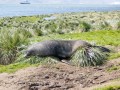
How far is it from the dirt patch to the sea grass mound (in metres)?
0.33

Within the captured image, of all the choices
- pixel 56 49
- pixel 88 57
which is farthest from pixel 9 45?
pixel 88 57

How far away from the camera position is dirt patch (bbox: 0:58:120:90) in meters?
10.5

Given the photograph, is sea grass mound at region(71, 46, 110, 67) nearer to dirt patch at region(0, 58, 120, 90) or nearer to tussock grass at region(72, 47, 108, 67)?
tussock grass at region(72, 47, 108, 67)

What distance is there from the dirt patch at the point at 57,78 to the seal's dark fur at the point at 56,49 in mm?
1014

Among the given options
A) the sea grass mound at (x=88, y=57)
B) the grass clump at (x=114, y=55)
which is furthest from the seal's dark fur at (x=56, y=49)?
the grass clump at (x=114, y=55)

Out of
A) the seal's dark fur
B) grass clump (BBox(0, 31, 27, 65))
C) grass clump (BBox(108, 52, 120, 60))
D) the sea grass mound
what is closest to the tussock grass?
the sea grass mound

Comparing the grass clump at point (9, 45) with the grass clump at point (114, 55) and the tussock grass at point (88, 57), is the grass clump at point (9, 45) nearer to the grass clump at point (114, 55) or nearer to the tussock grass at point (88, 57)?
the tussock grass at point (88, 57)

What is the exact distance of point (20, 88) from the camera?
33.9 feet

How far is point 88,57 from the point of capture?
12.7 meters

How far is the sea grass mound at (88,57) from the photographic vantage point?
12.5m

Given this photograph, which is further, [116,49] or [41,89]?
[116,49]

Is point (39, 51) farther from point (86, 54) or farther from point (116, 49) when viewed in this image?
point (116, 49)

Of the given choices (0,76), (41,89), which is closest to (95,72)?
(41,89)

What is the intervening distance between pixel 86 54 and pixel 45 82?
2490 millimetres
